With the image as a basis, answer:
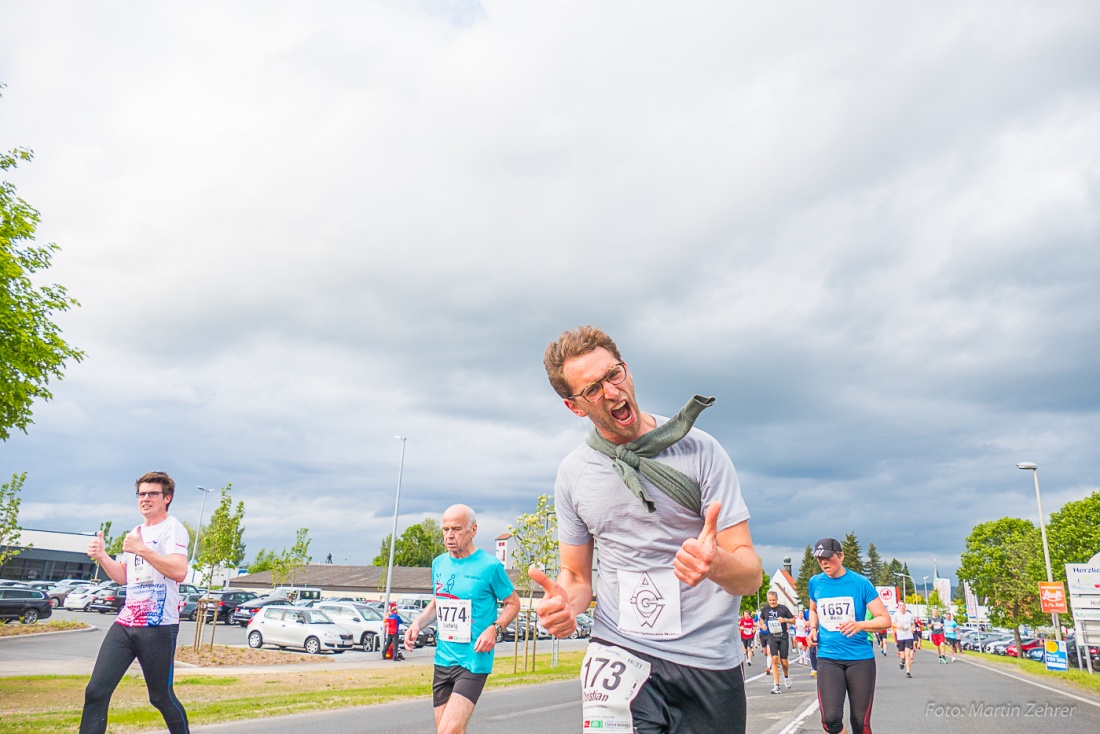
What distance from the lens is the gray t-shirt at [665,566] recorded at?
9.17 feet

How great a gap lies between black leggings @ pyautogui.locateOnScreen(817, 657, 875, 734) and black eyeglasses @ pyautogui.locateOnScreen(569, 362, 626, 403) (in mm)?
5782

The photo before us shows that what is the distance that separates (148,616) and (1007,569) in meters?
66.1

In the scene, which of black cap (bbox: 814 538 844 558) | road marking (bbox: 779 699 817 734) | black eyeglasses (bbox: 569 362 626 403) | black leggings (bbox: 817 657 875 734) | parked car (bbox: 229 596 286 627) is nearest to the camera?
black eyeglasses (bbox: 569 362 626 403)

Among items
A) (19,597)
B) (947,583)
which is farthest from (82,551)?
(947,583)

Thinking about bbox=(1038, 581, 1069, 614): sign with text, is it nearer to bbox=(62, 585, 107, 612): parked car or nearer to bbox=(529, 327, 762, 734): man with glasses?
bbox=(529, 327, 762, 734): man with glasses

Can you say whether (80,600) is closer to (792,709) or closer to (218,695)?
(218,695)

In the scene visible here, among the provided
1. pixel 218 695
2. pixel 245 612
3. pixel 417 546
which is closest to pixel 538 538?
pixel 218 695

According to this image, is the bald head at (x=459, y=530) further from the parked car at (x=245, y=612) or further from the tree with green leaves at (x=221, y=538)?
the parked car at (x=245, y=612)

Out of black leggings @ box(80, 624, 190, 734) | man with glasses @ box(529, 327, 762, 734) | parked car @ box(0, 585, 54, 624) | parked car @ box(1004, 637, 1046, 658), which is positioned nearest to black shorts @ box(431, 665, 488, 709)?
black leggings @ box(80, 624, 190, 734)

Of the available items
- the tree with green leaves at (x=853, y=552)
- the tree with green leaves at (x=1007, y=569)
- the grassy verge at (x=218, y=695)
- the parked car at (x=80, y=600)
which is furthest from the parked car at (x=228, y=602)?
the tree with green leaves at (x=853, y=552)

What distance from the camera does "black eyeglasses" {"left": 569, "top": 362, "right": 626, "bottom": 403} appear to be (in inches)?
115

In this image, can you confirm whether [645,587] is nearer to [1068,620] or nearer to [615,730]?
[615,730]

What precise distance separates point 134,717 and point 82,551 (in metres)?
97.4

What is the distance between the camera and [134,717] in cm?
1041
